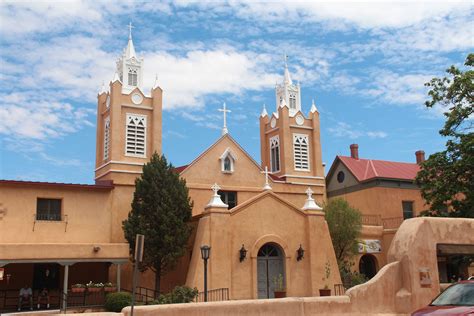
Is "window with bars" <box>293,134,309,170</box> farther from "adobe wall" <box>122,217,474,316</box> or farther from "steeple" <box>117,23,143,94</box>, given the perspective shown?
"adobe wall" <box>122,217,474,316</box>

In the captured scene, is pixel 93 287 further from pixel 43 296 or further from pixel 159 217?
pixel 159 217

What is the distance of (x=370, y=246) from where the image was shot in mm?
35219

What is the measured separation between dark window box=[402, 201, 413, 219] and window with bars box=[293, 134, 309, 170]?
834 centimetres

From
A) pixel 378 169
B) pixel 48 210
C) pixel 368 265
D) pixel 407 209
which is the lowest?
pixel 368 265

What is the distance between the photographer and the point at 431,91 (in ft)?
97.0

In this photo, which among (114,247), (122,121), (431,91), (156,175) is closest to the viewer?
(114,247)

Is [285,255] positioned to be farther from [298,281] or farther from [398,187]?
[398,187]

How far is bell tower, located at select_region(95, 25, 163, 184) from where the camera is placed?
30719mm

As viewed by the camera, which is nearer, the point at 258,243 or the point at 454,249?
the point at 454,249

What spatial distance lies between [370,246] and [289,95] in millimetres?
12543

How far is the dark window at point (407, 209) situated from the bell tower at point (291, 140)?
713 cm

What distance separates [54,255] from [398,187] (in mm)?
26201

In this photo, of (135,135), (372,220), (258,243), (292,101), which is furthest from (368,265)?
(135,135)

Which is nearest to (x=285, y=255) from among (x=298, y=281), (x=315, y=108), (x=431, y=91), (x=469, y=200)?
(x=298, y=281)
